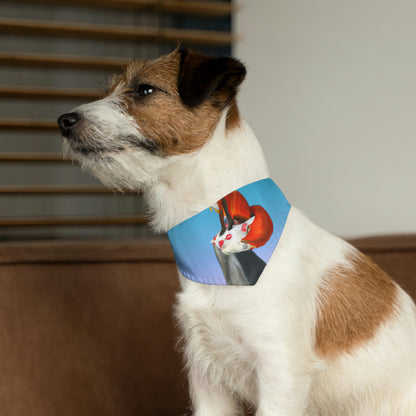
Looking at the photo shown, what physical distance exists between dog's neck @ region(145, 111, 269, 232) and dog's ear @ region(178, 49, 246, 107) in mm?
56

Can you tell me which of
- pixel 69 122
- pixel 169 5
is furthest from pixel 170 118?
pixel 169 5

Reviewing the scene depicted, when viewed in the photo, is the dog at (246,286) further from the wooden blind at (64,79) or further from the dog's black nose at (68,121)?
the wooden blind at (64,79)

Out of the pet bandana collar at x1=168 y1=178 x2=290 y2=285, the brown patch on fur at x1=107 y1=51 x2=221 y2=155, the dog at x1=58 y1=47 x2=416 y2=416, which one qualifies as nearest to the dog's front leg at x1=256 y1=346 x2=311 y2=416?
the dog at x1=58 y1=47 x2=416 y2=416

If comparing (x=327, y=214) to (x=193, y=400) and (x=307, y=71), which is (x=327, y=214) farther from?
(x=193, y=400)

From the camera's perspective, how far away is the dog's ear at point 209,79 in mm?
1001

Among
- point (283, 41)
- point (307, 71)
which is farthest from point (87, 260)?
point (283, 41)

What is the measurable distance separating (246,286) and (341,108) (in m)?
1.50

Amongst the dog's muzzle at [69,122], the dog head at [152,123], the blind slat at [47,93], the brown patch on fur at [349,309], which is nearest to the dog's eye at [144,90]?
the dog head at [152,123]

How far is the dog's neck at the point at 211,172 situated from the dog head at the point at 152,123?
0.06 ft

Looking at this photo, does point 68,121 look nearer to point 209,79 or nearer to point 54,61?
point 209,79

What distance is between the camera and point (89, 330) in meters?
1.49

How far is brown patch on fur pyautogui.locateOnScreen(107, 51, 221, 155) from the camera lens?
1034mm

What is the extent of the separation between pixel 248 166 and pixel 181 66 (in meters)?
0.25

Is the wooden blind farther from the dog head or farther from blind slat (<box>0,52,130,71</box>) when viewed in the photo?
the dog head
